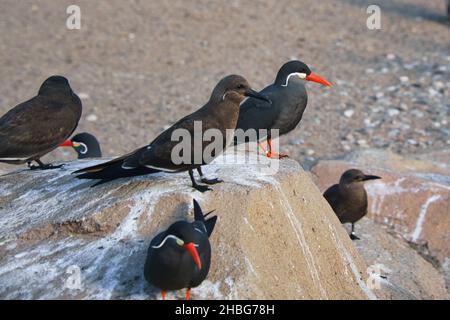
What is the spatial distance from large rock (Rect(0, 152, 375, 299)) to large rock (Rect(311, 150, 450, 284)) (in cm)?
178

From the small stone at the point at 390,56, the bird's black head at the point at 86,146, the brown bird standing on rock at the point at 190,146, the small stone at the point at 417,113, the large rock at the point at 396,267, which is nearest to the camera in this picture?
the brown bird standing on rock at the point at 190,146

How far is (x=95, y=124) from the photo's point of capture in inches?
435

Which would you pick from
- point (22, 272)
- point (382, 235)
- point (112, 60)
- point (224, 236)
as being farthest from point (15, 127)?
point (112, 60)

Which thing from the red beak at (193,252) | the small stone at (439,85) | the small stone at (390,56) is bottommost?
the red beak at (193,252)

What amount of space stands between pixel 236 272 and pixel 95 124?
6.90 metres

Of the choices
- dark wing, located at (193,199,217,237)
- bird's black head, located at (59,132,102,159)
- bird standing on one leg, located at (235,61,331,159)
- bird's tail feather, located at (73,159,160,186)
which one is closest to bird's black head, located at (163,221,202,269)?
dark wing, located at (193,199,217,237)

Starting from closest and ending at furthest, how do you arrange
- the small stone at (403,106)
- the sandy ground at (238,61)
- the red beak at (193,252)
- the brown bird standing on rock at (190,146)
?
the red beak at (193,252) → the brown bird standing on rock at (190,146) → the sandy ground at (238,61) → the small stone at (403,106)

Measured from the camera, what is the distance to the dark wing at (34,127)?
6293mm

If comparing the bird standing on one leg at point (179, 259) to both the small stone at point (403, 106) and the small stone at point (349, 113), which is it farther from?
the small stone at point (403, 106)

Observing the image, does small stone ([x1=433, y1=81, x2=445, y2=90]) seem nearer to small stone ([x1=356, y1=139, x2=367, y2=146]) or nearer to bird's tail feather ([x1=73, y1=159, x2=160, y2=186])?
small stone ([x1=356, y1=139, x2=367, y2=146])

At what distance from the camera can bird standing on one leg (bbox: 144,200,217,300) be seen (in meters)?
4.29

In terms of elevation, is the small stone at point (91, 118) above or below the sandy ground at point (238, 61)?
below

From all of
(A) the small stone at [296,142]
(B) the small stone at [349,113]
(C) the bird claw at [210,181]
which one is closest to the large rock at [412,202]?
(A) the small stone at [296,142]
